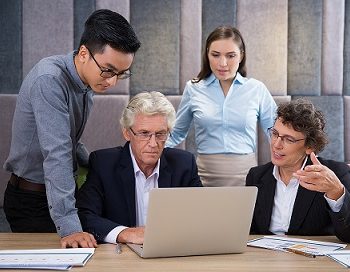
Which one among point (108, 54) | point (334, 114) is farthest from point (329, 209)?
point (334, 114)

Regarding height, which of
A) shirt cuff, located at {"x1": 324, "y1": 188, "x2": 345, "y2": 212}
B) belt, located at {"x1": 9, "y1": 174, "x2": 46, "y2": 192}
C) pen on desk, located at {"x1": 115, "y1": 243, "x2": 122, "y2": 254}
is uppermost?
belt, located at {"x1": 9, "y1": 174, "x2": 46, "y2": 192}

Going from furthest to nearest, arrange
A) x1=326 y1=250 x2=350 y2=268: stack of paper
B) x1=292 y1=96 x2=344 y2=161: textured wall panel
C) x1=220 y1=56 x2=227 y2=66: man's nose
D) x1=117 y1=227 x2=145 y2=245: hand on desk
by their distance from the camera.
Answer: x1=292 y1=96 x2=344 y2=161: textured wall panel
x1=220 y1=56 x2=227 y2=66: man's nose
x1=117 y1=227 x2=145 y2=245: hand on desk
x1=326 y1=250 x2=350 y2=268: stack of paper

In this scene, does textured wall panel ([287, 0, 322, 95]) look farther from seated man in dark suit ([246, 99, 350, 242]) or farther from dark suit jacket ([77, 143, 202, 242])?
dark suit jacket ([77, 143, 202, 242])

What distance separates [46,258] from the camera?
1.84m

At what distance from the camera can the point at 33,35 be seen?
11.9 feet

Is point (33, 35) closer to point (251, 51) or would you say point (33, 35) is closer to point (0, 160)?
point (0, 160)

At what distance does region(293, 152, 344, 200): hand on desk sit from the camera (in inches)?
83.2

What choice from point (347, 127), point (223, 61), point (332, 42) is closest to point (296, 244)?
point (223, 61)

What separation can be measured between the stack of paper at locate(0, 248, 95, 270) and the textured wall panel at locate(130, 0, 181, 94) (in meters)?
1.90

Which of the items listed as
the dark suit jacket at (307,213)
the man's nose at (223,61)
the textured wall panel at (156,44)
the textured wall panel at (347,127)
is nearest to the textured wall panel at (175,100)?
the textured wall panel at (156,44)

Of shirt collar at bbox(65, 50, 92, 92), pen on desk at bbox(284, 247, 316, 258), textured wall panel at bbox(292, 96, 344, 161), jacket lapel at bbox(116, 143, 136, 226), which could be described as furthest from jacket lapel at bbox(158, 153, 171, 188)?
textured wall panel at bbox(292, 96, 344, 161)

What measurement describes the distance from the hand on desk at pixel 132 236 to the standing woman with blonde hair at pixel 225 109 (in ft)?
3.35

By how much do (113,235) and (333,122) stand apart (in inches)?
83.6

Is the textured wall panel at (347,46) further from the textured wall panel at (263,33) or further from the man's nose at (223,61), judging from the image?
the man's nose at (223,61)
